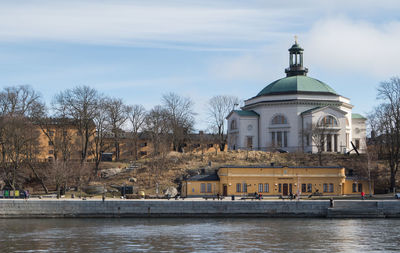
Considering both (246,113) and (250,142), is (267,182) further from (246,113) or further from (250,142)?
(246,113)

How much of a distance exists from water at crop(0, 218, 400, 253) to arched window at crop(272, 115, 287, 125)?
39.6 m

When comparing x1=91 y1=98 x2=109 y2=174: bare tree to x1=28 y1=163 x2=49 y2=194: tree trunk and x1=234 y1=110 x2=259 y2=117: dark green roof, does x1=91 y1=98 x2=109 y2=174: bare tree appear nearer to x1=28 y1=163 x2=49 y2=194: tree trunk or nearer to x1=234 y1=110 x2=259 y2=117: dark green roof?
x1=28 y1=163 x2=49 y2=194: tree trunk

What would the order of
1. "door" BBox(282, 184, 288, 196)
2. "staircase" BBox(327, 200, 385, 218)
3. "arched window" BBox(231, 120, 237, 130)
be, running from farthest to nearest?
"arched window" BBox(231, 120, 237, 130), "door" BBox(282, 184, 288, 196), "staircase" BBox(327, 200, 385, 218)

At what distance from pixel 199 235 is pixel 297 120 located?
4989 centimetres

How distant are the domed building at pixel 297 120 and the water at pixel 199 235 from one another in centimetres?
3616

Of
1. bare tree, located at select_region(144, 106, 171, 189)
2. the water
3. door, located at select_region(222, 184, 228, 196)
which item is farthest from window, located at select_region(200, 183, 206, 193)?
the water

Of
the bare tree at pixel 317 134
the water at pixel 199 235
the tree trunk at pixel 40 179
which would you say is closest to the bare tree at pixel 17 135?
the tree trunk at pixel 40 179

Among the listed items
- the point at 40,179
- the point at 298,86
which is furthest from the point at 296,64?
the point at 40,179

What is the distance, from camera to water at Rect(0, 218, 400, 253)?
3812cm

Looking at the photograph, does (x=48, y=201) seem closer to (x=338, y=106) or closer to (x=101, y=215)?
(x=101, y=215)

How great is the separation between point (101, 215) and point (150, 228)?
8.91 m

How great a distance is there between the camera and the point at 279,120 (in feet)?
300

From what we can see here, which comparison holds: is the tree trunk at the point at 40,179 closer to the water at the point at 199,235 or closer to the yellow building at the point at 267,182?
the yellow building at the point at 267,182

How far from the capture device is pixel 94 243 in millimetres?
39875
